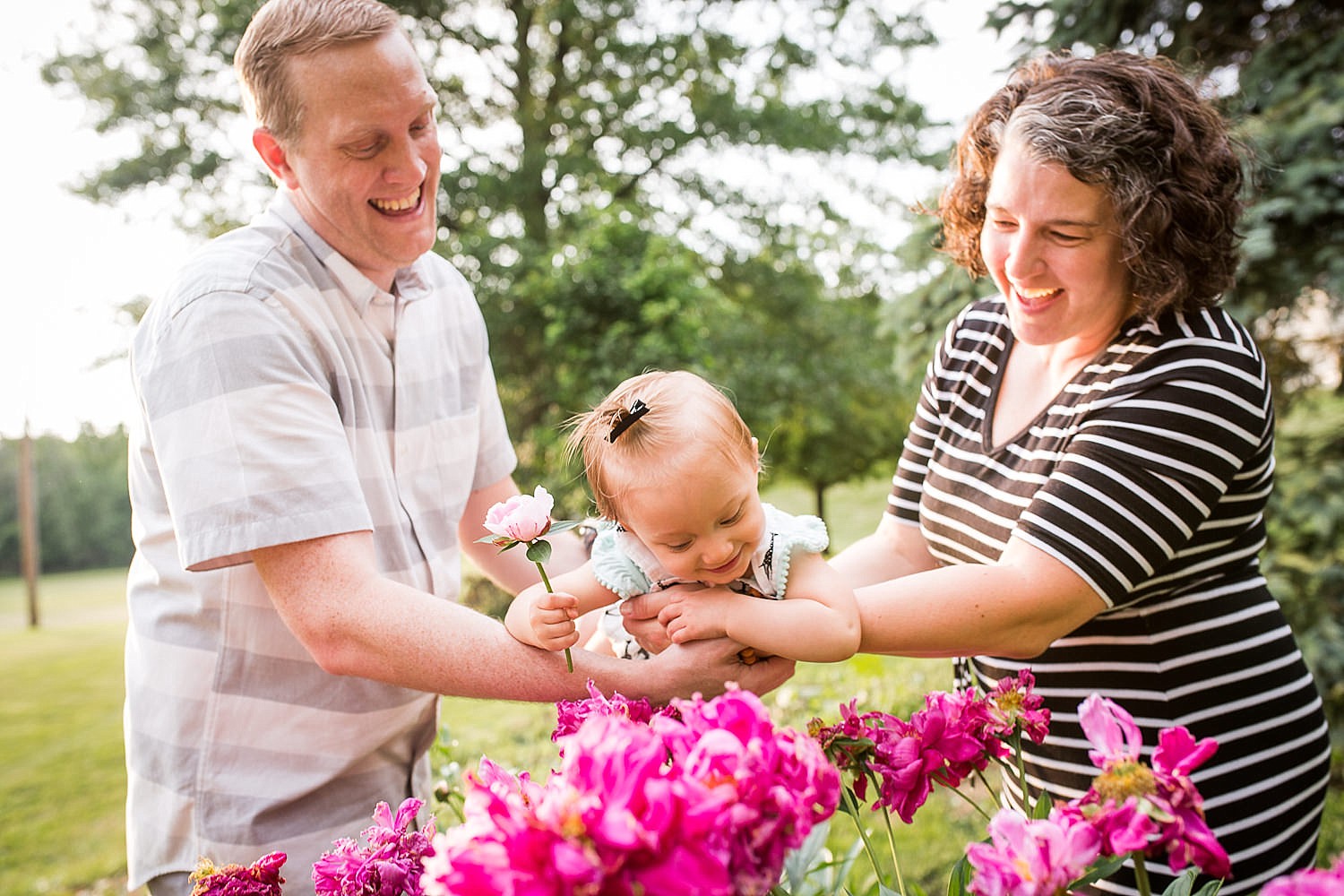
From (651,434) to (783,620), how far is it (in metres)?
0.35

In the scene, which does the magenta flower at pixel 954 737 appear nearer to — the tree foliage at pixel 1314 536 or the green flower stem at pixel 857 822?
the green flower stem at pixel 857 822

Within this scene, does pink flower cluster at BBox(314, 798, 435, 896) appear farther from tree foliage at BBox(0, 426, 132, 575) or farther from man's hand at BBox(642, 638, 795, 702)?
tree foliage at BBox(0, 426, 132, 575)

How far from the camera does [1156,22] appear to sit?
4137 mm

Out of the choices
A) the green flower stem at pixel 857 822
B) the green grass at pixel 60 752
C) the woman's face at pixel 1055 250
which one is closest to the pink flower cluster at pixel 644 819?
the green flower stem at pixel 857 822

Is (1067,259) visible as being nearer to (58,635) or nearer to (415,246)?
(415,246)

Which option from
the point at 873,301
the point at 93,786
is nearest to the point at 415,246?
the point at 93,786

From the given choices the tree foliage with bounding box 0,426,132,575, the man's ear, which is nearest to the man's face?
the man's ear

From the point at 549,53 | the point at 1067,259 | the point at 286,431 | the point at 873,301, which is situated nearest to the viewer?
the point at 286,431

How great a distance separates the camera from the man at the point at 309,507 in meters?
1.43

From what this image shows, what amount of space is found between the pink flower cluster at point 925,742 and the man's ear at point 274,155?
4.40ft

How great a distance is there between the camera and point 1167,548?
58.0 inches

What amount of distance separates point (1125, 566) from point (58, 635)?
13356 millimetres

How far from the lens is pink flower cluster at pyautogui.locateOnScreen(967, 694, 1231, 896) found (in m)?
0.83

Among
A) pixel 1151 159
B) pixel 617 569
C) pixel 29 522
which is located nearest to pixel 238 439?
pixel 617 569
